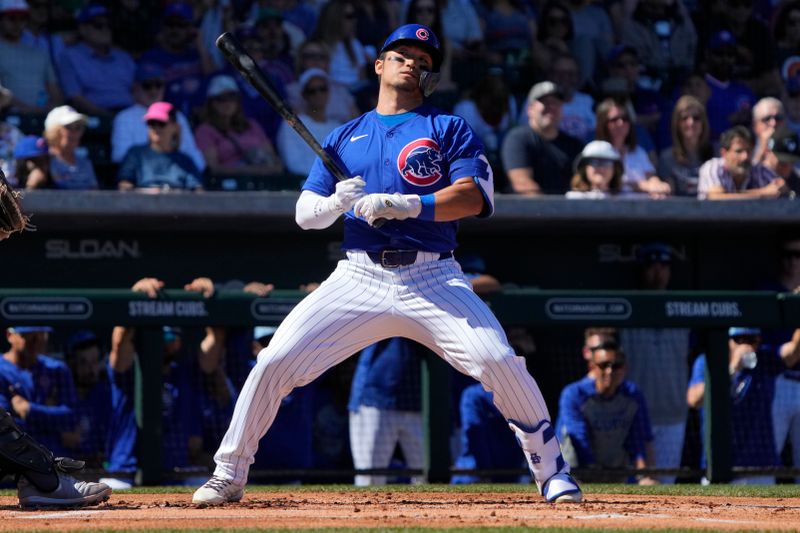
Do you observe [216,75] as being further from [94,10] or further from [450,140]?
[450,140]

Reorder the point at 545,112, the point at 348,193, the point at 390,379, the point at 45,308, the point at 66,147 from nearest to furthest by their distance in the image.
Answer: the point at 348,193
the point at 45,308
the point at 390,379
the point at 66,147
the point at 545,112

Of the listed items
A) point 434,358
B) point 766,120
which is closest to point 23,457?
point 434,358

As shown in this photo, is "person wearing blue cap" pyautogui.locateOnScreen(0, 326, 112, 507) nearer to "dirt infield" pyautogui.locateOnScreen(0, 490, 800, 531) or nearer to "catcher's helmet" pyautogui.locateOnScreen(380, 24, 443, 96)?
"dirt infield" pyautogui.locateOnScreen(0, 490, 800, 531)

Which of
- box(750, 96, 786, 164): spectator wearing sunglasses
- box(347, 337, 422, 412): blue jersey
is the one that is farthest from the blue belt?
box(750, 96, 786, 164): spectator wearing sunglasses

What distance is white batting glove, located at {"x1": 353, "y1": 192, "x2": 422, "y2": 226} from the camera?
15.0 feet

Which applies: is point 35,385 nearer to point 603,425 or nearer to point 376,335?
point 376,335

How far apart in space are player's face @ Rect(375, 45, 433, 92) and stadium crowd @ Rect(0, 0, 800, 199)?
124 inches

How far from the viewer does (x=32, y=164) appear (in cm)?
772

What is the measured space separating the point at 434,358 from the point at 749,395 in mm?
1709

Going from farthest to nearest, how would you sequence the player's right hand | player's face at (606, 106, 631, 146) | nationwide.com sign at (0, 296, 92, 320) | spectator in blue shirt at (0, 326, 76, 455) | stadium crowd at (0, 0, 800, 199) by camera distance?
player's face at (606, 106, 631, 146), stadium crowd at (0, 0, 800, 199), spectator in blue shirt at (0, 326, 76, 455), nationwide.com sign at (0, 296, 92, 320), the player's right hand

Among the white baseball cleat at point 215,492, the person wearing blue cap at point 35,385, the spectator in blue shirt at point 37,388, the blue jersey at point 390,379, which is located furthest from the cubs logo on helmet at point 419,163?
the spectator in blue shirt at point 37,388

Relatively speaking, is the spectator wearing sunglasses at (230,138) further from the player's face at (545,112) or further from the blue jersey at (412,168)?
the blue jersey at (412,168)

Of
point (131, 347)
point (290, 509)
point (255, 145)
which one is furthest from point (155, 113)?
point (290, 509)

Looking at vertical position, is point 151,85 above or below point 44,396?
above
